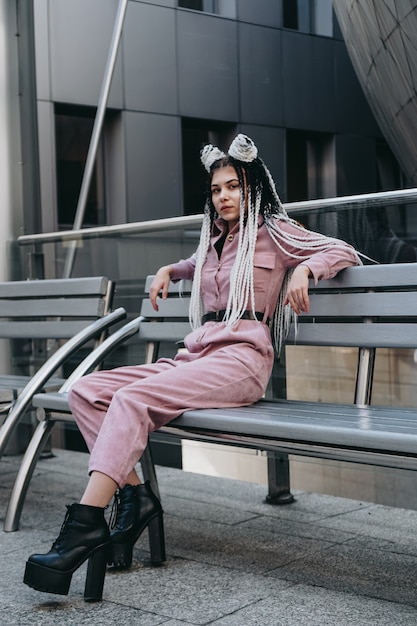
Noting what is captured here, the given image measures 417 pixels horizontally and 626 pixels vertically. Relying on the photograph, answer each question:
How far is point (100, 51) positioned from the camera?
6484mm

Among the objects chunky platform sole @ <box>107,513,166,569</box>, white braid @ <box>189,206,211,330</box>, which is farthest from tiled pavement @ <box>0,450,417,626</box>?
white braid @ <box>189,206,211,330</box>

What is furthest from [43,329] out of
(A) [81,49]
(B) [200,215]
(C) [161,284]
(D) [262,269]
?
(A) [81,49]

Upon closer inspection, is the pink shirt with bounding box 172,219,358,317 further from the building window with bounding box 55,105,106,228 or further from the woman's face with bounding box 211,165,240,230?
the building window with bounding box 55,105,106,228

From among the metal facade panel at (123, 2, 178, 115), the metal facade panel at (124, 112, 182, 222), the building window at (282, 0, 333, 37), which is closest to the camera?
the building window at (282, 0, 333, 37)

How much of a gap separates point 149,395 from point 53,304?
1824 mm

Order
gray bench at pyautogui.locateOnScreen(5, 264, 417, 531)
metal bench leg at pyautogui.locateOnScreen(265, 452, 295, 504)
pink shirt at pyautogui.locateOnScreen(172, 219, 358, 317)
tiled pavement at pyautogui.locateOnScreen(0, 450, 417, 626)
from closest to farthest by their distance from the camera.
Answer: gray bench at pyautogui.locateOnScreen(5, 264, 417, 531)
tiled pavement at pyautogui.locateOnScreen(0, 450, 417, 626)
pink shirt at pyautogui.locateOnScreen(172, 219, 358, 317)
metal bench leg at pyautogui.locateOnScreen(265, 452, 295, 504)

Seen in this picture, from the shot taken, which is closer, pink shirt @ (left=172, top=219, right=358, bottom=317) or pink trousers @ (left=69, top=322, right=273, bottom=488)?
pink trousers @ (left=69, top=322, right=273, bottom=488)

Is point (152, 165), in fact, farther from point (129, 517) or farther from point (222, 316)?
point (129, 517)

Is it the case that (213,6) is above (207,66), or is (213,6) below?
above

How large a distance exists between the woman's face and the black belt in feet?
1.17

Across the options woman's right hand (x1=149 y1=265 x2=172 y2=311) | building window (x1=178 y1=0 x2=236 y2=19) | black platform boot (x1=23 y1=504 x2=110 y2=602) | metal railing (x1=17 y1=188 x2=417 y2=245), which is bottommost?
black platform boot (x1=23 y1=504 x2=110 y2=602)

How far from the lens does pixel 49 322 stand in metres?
4.74

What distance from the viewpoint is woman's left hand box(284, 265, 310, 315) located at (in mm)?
3141

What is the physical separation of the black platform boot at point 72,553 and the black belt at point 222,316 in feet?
3.11
